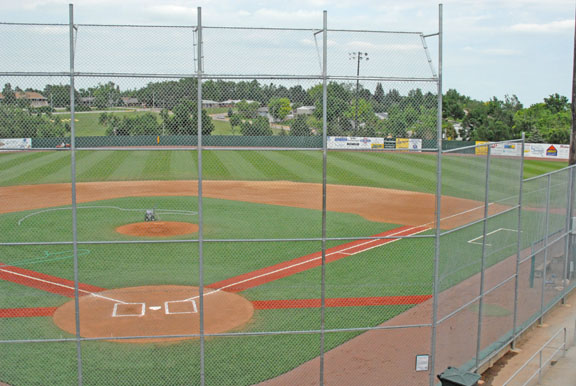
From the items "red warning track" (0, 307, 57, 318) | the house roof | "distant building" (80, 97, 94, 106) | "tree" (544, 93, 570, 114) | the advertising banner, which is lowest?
"red warning track" (0, 307, 57, 318)

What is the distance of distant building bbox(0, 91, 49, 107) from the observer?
8844 millimetres

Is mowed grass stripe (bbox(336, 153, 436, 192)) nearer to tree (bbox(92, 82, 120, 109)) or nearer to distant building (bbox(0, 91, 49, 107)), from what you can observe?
tree (bbox(92, 82, 120, 109))

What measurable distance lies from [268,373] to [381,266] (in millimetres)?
7901

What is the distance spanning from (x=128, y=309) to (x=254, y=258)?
5751mm

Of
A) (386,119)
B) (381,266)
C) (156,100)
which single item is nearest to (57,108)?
(156,100)

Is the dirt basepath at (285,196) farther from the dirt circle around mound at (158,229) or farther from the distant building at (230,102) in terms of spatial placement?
the distant building at (230,102)

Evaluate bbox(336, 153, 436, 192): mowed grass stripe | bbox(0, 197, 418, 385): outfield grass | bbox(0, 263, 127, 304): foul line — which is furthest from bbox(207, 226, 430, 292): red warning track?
bbox(336, 153, 436, 192): mowed grass stripe

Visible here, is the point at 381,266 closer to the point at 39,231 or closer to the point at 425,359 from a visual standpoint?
the point at 425,359

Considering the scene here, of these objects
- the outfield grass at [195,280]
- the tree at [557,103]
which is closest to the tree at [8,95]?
the outfield grass at [195,280]

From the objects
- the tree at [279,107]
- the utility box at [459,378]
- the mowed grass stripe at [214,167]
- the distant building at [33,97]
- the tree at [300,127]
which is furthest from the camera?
the mowed grass stripe at [214,167]

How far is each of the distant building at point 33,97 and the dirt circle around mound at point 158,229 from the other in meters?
12.1

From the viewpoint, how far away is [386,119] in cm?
1002

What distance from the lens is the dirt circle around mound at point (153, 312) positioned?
12.4 m

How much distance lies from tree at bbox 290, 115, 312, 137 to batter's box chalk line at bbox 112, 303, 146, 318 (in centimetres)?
643
